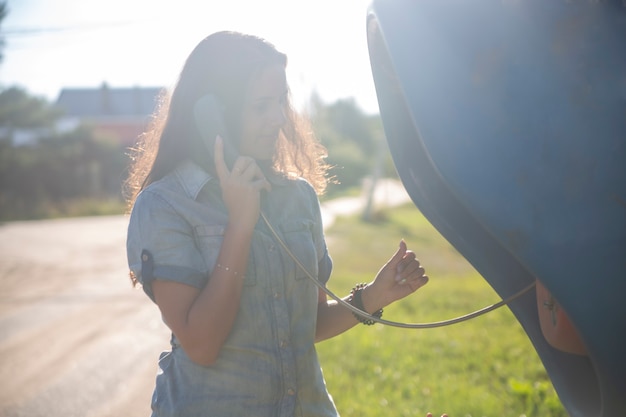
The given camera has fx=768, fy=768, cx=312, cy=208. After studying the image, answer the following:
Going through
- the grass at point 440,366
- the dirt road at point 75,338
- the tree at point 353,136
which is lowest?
the tree at point 353,136

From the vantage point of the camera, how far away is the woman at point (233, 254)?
1491 mm

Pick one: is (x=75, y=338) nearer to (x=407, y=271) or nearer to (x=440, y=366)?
(x=440, y=366)

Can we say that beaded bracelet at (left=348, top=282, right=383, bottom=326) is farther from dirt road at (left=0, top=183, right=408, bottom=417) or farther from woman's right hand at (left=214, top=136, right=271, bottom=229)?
dirt road at (left=0, top=183, right=408, bottom=417)

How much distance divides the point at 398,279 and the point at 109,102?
48.0m

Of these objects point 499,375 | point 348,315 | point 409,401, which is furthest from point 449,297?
point 348,315

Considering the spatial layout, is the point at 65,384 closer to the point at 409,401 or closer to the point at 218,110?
the point at 409,401

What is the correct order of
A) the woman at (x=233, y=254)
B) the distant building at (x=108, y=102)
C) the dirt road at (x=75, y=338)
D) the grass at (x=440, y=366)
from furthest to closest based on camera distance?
1. the distant building at (x=108, y=102)
2. the dirt road at (x=75, y=338)
3. the grass at (x=440, y=366)
4. the woman at (x=233, y=254)

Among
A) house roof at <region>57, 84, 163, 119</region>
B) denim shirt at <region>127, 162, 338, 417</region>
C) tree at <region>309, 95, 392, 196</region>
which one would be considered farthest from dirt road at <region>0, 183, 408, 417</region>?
house roof at <region>57, 84, 163, 119</region>

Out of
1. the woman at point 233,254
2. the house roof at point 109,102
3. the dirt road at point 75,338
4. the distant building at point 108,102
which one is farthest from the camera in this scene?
the house roof at point 109,102

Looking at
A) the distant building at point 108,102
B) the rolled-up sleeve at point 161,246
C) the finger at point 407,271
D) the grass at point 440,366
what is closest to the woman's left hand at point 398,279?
the finger at point 407,271

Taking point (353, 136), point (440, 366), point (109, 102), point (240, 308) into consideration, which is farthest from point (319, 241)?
point (353, 136)

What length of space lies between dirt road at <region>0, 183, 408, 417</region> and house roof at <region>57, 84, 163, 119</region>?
37359 mm

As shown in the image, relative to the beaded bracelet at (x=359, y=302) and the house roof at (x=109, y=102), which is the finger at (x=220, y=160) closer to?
the beaded bracelet at (x=359, y=302)

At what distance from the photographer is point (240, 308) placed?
1562 millimetres
